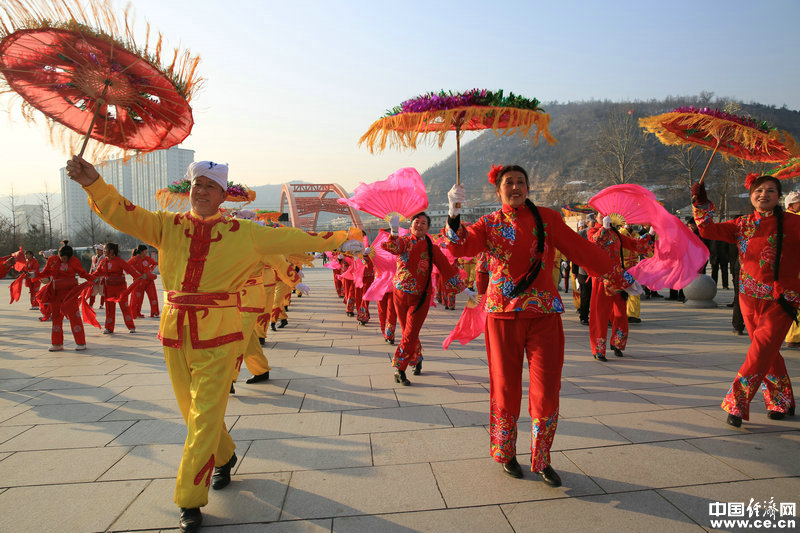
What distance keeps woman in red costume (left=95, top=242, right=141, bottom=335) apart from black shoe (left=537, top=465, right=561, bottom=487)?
838 cm

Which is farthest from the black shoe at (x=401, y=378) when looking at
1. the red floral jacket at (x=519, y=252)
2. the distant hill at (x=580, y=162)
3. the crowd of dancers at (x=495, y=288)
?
the distant hill at (x=580, y=162)

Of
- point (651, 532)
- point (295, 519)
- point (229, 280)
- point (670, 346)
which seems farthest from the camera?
point (670, 346)

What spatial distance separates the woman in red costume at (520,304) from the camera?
9.40 feet

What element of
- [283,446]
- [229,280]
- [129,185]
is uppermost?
[129,185]

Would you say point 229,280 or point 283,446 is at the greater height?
point 229,280

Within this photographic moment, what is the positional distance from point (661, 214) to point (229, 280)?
360cm

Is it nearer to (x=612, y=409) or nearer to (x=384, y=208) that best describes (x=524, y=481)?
(x=612, y=409)

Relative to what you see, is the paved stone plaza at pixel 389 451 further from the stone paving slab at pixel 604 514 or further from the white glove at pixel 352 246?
the white glove at pixel 352 246

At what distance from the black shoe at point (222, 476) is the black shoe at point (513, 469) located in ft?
5.97

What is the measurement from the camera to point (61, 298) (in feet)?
24.9

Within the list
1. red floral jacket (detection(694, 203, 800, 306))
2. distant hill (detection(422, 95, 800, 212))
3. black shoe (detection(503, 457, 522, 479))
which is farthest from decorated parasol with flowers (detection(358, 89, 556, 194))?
distant hill (detection(422, 95, 800, 212))

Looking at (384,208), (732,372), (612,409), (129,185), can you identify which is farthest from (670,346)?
(129,185)

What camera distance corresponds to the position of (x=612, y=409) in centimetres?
411

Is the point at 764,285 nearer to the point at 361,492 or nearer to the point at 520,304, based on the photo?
the point at 520,304
